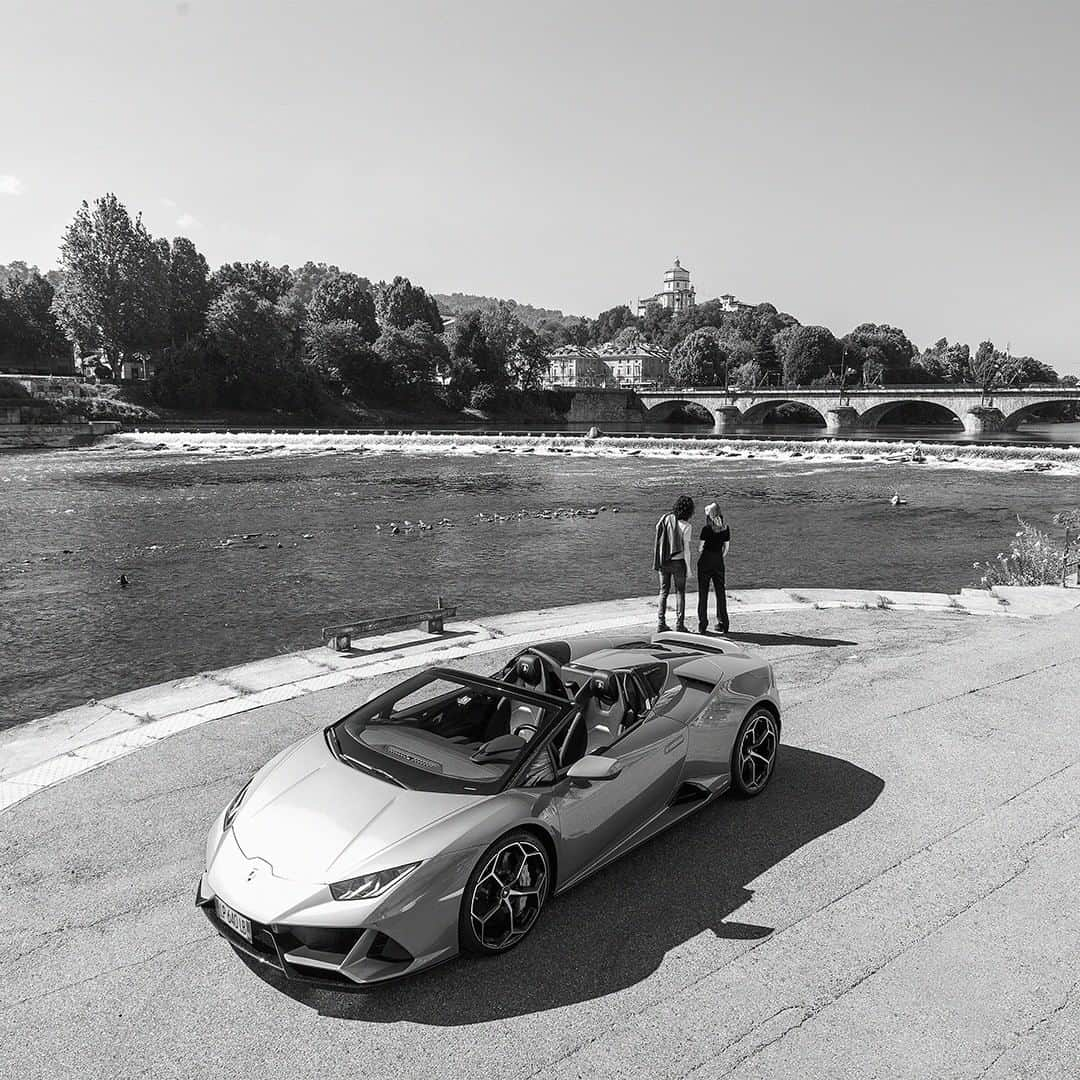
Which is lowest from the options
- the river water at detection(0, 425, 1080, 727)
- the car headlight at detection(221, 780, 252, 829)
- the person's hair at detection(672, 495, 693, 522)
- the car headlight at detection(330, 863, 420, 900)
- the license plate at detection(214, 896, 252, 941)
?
the river water at detection(0, 425, 1080, 727)

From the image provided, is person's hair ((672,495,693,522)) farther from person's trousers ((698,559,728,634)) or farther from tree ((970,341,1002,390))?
tree ((970,341,1002,390))

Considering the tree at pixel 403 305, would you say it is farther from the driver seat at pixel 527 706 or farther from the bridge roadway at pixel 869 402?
the driver seat at pixel 527 706

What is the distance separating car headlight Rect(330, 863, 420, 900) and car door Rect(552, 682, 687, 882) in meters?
1.11

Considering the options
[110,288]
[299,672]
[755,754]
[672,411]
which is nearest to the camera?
[755,754]

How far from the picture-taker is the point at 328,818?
5133mm

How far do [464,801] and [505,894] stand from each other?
55 centimetres

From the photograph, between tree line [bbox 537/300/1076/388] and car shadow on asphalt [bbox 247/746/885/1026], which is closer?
car shadow on asphalt [bbox 247/746/885/1026]

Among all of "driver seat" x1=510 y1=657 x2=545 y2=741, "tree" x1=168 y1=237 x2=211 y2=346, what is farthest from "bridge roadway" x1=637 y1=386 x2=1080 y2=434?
"driver seat" x1=510 y1=657 x2=545 y2=741

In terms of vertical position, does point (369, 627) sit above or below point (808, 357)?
below

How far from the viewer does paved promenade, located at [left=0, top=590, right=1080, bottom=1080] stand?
14.3 ft

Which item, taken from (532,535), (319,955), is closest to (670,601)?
(319,955)

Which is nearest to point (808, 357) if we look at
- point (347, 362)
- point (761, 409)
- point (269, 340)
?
point (761, 409)

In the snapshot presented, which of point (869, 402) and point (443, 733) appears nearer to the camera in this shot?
point (443, 733)

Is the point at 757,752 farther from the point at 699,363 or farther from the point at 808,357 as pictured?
the point at 699,363
